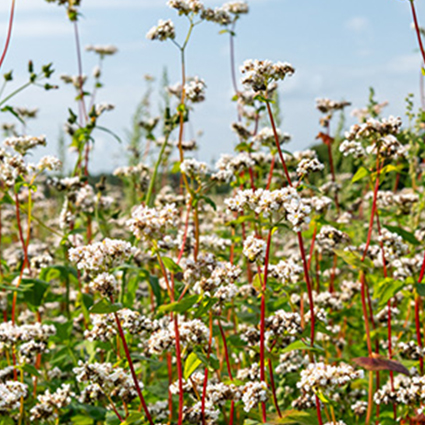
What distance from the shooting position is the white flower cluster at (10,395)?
3.22m

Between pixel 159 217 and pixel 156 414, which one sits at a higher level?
pixel 159 217

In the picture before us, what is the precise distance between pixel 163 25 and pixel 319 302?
2736mm

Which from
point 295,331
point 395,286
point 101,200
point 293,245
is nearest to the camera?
point 295,331

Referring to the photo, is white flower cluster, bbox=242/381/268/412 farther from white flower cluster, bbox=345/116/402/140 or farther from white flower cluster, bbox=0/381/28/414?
white flower cluster, bbox=345/116/402/140

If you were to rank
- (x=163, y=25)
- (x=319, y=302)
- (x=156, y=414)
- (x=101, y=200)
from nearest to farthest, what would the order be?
(x=156, y=414), (x=163, y=25), (x=319, y=302), (x=101, y=200)

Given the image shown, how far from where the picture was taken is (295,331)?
3.36 meters

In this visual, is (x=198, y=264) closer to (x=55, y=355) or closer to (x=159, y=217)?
(x=159, y=217)

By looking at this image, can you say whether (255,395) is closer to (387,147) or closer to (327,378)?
(327,378)

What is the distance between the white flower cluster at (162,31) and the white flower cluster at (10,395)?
2.82 m

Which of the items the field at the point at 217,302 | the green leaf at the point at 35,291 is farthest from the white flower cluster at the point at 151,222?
the green leaf at the point at 35,291

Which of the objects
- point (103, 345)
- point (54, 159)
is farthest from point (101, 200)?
point (103, 345)

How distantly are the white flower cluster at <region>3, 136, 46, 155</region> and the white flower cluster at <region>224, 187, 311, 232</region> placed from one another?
2.48 m

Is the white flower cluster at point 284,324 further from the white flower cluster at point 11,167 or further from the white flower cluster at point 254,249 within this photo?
the white flower cluster at point 11,167

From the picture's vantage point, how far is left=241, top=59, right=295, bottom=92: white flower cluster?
3.37 m
